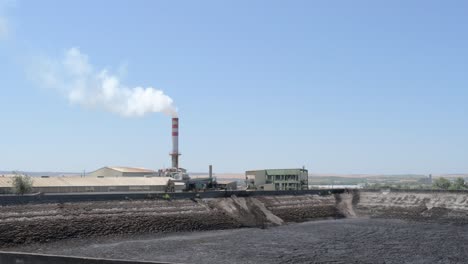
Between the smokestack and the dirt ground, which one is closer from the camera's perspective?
the dirt ground

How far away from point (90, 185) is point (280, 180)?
41.8 metres

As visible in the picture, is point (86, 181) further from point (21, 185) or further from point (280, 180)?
point (280, 180)

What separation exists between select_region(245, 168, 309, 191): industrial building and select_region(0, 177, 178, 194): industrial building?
22952 millimetres

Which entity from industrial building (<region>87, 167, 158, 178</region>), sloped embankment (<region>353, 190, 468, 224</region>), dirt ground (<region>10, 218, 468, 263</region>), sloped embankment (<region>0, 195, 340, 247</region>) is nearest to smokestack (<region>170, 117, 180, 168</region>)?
industrial building (<region>87, 167, 158, 178</region>)

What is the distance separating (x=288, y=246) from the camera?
1790 inches

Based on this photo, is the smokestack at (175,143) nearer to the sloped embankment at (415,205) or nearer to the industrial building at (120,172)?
the industrial building at (120,172)

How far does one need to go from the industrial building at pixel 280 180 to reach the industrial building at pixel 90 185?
23.0 m

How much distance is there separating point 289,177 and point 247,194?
3348 centimetres

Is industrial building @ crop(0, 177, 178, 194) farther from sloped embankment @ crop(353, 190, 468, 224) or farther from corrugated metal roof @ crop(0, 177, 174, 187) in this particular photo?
sloped embankment @ crop(353, 190, 468, 224)

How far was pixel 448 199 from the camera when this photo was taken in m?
75.9

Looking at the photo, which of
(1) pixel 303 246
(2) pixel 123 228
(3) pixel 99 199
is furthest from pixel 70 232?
(1) pixel 303 246

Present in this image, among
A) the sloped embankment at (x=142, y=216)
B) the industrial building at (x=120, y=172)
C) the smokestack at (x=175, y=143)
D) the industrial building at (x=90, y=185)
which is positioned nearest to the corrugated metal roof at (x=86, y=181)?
the industrial building at (x=90, y=185)

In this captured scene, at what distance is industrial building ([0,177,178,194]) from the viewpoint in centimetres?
8038

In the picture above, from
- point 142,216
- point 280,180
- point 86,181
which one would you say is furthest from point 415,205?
point 86,181
